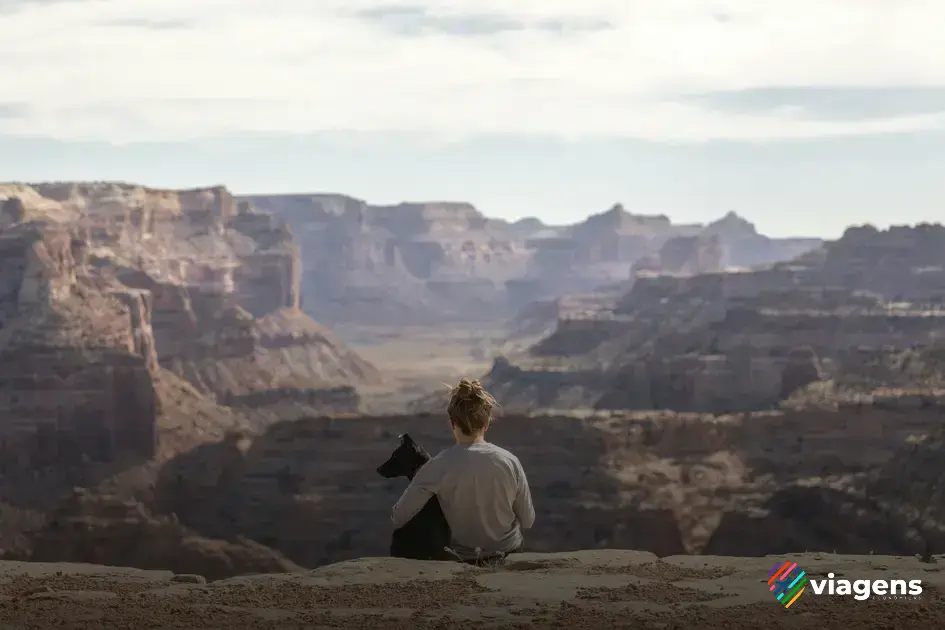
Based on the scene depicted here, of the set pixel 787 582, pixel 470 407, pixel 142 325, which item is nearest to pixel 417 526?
pixel 470 407

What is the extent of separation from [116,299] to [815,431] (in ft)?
218

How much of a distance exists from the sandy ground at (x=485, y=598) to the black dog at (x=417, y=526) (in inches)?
7.4

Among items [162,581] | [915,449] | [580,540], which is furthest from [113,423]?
[162,581]

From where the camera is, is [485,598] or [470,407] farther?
[470,407]

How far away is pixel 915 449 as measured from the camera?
6625 cm

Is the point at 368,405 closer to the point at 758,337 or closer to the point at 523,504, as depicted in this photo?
the point at 758,337

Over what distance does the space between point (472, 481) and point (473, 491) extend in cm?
12

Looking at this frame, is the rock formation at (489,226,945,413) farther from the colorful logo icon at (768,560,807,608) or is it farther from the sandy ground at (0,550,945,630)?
the colorful logo icon at (768,560,807,608)

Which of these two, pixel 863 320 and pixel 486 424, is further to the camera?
pixel 863 320

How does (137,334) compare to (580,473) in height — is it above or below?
above

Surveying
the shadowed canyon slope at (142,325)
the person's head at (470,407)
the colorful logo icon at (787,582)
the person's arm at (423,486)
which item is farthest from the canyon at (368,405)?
the person's head at (470,407)

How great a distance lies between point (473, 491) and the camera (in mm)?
14055

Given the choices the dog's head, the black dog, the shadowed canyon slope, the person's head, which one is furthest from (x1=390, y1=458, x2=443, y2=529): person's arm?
the shadowed canyon slope

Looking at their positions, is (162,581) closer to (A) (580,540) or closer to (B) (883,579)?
(B) (883,579)
